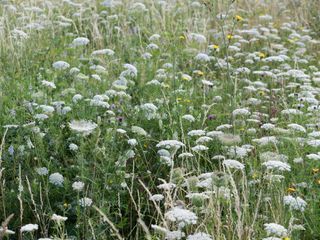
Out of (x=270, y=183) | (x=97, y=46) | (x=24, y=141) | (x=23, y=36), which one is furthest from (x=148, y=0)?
(x=270, y=183)

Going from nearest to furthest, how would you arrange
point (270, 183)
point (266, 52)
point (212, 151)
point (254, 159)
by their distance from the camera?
point (270, 183) < point (254, 159) < point (212, 151) < point (266, 52)

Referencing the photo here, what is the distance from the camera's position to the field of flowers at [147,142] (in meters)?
2.90

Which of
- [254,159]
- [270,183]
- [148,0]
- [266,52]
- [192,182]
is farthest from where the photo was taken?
[148,0]

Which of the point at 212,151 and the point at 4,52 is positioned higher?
the point at 4,52

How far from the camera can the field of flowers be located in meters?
2.90

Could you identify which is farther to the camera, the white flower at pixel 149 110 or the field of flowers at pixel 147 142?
the white flower at pixel 149 110

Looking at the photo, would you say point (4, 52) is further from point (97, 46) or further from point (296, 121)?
point (296, 121)

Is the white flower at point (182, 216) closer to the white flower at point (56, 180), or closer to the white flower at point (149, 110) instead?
the white flower at point (56, 180)

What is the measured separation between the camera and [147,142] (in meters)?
3.99

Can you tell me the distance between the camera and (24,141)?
12.0 ft

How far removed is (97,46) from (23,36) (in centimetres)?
102

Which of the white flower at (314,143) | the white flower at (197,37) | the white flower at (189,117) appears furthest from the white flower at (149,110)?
the white flower at (197,37)

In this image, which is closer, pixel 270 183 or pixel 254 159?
pixel 270 183

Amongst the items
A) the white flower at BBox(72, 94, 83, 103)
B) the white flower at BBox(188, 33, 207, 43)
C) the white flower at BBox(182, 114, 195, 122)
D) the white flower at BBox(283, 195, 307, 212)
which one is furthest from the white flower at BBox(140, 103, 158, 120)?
the white flower at BBox(188, 33, 207, 43)
